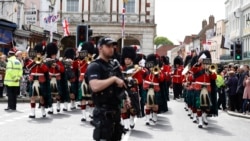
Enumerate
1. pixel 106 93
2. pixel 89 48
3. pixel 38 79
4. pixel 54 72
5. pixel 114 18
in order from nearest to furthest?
pixel 106 93
pixel 38 79
pixel 89 48
pixel 54 72
pixel 114 18

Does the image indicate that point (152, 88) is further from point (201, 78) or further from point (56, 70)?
point (56, 70)

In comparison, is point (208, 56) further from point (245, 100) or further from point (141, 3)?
point (141, 3)

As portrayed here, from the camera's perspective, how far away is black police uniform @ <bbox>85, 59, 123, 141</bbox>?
24.3 feet

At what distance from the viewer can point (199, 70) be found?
15.4 meters

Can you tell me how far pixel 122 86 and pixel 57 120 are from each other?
8.68 metres

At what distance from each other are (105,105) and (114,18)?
49580 mm

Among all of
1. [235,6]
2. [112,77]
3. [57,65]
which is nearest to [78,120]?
[57,65]

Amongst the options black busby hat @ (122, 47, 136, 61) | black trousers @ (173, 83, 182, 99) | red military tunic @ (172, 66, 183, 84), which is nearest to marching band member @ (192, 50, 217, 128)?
black busby hat @ (122, 47, 136, 61)

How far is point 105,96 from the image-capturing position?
7.43 meters

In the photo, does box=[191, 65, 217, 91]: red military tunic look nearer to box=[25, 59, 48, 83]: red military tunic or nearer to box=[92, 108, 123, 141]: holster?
box=[25, 59, 48, 83]: red military tunic

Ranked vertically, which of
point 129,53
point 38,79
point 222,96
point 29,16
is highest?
point 29,16

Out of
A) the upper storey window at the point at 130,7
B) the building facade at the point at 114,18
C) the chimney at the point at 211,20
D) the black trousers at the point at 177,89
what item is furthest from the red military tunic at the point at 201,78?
the chimney at the point at 211,20

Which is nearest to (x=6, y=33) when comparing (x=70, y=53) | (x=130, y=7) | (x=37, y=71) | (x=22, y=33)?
(x=22, y=33)

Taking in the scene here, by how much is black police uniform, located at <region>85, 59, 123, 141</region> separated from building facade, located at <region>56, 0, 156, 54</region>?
4763 cm
